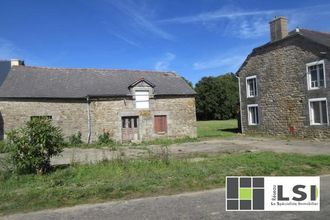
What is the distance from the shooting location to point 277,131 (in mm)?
23891

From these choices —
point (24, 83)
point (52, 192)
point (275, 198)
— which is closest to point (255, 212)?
point (275, 198)

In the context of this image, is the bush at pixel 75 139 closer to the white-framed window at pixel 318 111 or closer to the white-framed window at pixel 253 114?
the white-framed window at pixel 253 114

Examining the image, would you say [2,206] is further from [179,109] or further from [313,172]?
[179,109]

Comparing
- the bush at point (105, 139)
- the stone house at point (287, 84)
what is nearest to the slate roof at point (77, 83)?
the bush at point (105, 139)

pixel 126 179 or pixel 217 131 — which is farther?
pixel 217 131

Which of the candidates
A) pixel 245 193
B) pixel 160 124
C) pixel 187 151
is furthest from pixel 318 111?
pixel 245 193

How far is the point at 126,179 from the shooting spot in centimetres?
843

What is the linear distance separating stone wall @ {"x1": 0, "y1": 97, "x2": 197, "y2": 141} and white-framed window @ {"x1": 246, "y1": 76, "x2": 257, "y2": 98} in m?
4.40

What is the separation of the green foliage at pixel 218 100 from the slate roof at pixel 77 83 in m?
41.2

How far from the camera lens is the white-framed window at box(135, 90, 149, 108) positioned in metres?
24.4

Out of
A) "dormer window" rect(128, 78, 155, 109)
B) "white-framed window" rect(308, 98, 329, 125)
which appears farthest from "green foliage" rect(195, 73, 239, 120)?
"white-framed window" rect(308, 98, 329, 125)

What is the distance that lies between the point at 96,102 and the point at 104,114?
3.17ft

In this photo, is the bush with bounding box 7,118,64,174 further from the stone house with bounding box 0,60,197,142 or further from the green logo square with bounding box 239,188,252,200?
the stone house with bounding box 0,60,197,142

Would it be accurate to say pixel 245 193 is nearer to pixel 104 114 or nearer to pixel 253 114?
pixel 104 114
